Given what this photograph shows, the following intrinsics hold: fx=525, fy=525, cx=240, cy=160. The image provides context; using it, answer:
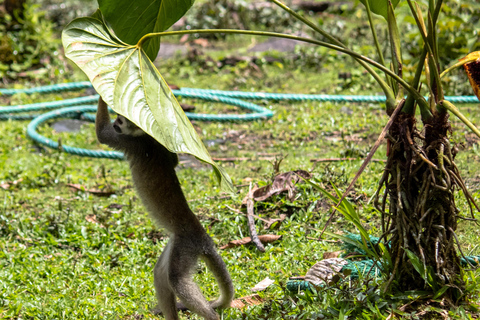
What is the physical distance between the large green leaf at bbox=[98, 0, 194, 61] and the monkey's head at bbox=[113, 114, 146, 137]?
629 millimetres

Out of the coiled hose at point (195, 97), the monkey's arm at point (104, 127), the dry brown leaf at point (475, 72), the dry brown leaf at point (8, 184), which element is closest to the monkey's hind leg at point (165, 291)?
the monkey's arm at point (104, 127)

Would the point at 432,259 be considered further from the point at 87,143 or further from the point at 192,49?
the point at 192,49

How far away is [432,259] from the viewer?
2.72 meters

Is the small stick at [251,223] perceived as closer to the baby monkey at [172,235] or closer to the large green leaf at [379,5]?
the baby monkey at [172,235]

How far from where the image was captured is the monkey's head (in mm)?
3665

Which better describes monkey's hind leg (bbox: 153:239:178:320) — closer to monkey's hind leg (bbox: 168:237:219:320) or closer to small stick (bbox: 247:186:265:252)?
monkey's hind leg (bbox: 168:237:219:320)

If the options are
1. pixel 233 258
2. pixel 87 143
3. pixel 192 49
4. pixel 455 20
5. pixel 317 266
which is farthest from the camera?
pixel 192 49

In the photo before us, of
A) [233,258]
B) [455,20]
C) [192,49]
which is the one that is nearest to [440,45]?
[455,20]

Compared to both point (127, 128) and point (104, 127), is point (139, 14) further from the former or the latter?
point (104, 127)

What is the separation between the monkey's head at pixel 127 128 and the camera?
12.0ft

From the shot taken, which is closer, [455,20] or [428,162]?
[428,162]

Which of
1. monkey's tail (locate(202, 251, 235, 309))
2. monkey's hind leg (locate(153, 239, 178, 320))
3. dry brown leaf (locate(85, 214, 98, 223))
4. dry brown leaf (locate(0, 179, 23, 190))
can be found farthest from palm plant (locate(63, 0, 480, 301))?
dry brown leaf (locate(0, 179, 23, 190))

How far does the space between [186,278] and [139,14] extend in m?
1.65

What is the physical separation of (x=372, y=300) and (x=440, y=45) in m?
5.86
